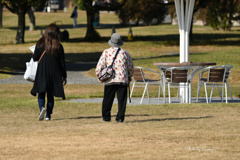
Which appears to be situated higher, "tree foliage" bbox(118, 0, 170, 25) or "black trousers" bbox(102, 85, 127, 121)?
"tree foliage" bbox(118, 0, 170, 25)

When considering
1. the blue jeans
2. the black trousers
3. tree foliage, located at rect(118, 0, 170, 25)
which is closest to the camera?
the black trousers

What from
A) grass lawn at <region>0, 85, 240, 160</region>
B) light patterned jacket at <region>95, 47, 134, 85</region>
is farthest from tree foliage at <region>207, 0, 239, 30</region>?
light patterned jacket at <region>95, 47, 134, 85</region>

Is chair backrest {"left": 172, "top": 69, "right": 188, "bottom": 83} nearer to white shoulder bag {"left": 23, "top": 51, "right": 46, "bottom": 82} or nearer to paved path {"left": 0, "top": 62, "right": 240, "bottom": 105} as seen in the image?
paved path {"left": 0, "top": 62, "right": 240, "bottom": 105}

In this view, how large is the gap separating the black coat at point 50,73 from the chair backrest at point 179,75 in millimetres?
3326

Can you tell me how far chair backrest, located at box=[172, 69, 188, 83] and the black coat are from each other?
3.33 m

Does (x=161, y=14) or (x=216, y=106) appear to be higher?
(x=161, y=14)

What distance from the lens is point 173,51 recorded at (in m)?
30.4

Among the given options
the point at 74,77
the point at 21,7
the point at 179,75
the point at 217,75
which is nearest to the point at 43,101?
the point at 179,75

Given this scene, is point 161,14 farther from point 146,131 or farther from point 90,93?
point 146,131

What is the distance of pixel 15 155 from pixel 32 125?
2334 mm

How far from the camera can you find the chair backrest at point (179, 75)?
36.1 feet

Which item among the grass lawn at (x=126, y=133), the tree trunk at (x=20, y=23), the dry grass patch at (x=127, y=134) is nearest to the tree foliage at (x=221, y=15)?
the tree trunk at (x=20, y=23)

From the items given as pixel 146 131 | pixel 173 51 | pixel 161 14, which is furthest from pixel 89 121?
pixel 161 14

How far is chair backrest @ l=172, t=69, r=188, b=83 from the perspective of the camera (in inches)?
433
